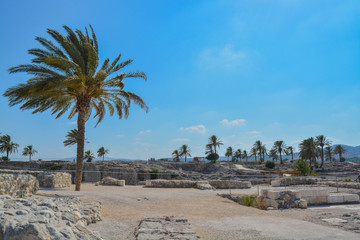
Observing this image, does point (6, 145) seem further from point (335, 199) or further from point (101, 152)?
point (335, 199)

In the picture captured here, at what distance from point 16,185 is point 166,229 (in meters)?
6.21

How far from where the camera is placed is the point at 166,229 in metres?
4.88

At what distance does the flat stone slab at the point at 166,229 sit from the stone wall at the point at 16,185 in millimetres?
4782

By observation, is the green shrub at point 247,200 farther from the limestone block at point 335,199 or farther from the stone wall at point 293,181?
the stone wall at point 293,181

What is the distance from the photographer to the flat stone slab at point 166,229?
174 inches

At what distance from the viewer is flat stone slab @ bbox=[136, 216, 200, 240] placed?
442 cm

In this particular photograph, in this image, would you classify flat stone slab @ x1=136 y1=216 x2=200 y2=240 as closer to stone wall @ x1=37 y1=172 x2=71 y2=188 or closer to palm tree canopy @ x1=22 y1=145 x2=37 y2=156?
stone wall @ x1=37 y1=172 x2=71 y2=188

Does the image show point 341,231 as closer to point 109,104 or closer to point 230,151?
point 109,104

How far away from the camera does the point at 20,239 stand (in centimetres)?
273

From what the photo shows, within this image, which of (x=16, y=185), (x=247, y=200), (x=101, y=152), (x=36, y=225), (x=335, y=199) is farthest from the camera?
(x=101, y=152)

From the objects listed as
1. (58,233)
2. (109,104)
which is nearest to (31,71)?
(109,104)

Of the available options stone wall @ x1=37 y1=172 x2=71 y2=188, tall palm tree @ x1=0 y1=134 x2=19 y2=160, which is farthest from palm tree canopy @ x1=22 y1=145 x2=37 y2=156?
stone wall @ x1=37 y1=172 x2=71 y2=188

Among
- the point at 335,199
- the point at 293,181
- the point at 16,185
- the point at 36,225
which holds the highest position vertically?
the point at 36,225

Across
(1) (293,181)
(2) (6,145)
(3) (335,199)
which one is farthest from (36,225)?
(2) (6,145)
